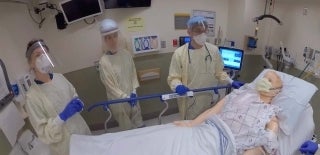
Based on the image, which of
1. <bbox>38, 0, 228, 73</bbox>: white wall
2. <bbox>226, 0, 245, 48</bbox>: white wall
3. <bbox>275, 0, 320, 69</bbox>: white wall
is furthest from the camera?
<bbox>226, 0, 245, 48</bbox>: white wall

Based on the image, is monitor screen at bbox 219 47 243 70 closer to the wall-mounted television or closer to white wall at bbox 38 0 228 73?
white wall at bbox 38 0 228 73

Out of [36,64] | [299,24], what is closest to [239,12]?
[299,24]

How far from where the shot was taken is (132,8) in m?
2.75

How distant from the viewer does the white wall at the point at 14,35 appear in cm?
196

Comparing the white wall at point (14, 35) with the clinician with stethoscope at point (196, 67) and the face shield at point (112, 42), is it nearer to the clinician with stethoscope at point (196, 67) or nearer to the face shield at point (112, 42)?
the face shield at point (112, 42)

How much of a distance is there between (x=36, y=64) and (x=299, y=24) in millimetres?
2364

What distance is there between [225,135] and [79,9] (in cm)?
184

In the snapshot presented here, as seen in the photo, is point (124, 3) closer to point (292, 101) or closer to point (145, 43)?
point (145, 43)

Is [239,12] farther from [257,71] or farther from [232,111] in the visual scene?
[232,111]

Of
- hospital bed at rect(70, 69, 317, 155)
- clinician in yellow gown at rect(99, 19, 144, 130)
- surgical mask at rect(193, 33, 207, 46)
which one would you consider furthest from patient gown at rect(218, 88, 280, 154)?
clinician in yellow gown at rect(99, 19, 144, 130)

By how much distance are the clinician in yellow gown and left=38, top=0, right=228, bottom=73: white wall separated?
0.41 m

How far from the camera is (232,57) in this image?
8.97ft

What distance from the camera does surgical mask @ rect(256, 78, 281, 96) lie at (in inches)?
72.7

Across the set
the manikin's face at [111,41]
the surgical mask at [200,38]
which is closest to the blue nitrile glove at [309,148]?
the surgical mask at [200,38]
